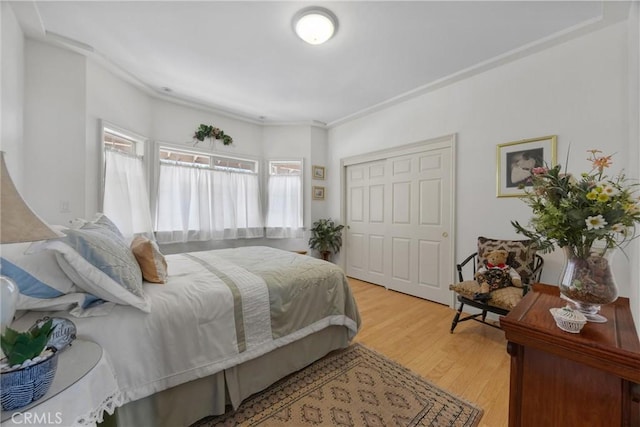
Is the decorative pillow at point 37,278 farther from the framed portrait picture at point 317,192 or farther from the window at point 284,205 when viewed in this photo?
the framed portrait picture at point 317,192

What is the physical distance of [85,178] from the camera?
8.20ft

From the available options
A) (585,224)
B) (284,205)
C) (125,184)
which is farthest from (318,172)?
(585,224)

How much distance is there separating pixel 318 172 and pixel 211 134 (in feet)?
6.17

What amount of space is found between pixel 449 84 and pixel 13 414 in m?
3.98

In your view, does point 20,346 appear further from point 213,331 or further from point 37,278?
point 213,331

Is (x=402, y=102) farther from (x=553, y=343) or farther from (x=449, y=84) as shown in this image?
(x=553, y=343)

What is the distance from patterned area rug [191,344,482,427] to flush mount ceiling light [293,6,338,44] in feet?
8.92

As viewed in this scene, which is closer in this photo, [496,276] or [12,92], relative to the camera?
[12,92]

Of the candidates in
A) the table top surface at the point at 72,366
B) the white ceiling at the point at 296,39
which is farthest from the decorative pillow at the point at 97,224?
the white ceiling at the point at 296,39

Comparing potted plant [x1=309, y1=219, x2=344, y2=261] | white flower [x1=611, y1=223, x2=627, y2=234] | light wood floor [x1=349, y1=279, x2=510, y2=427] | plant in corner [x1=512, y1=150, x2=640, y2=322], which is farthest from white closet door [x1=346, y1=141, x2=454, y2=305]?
white flower [x1=611, y1=223, x2=627, y2=234]

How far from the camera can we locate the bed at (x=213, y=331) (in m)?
1.13

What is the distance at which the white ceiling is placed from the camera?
1931 mm

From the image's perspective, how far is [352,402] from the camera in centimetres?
155

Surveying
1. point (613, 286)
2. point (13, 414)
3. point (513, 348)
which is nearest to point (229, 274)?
point (13, 414)
